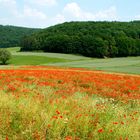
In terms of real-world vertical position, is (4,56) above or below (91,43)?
below

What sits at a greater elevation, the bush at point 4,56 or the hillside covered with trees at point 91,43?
the hillside covered with trees at point 91,43

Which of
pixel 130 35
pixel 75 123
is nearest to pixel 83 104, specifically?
pixel 75 123

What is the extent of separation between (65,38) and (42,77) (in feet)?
313

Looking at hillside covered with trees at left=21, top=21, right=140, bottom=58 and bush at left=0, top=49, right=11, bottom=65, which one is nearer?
bush at left=0, top=49, right=11, bottom=65

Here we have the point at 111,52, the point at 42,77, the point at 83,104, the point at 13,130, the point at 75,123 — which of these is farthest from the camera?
the point at 111,52

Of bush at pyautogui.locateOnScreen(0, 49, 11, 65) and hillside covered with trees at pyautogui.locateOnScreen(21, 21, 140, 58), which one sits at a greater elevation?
hillside covered with trees at pyautogui.locateOnScreen(21, 21, 140, 58)

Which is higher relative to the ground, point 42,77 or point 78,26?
point 78,26

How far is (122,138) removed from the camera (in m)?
5.41

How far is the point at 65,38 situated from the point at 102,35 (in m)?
15.7

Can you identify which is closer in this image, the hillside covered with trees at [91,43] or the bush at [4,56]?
the bush at [4,56]

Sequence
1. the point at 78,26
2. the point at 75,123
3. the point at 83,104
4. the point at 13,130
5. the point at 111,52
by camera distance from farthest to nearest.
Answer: the point at 78,26 < the point at 111,52 < the point at 83,104 < the point at 75,123 < the point at 13,130

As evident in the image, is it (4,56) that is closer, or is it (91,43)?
(4,56)

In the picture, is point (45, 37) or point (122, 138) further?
point (45, 37)

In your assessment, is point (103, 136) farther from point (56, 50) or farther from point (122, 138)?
point (56, 50)
